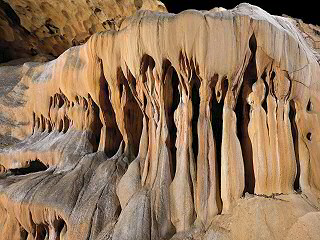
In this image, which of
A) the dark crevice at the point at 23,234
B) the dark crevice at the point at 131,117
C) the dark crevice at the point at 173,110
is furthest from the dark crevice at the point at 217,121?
the dark crevice at the point at 23,234

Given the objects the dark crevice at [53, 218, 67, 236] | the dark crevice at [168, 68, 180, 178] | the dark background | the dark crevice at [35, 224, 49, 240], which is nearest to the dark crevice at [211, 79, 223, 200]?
the dark crevice at [168, 68, 180, 178]

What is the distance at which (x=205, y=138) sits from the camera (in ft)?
10.7

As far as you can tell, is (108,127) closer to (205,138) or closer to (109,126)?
(109,126)

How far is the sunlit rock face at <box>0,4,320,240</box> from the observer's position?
3109mm

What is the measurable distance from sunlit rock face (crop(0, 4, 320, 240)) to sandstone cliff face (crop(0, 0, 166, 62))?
4.01 metres

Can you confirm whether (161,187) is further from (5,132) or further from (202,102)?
(5,132)

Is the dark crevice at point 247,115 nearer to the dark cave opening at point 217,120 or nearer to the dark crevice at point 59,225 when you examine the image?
the dark cave opening at point 217,120

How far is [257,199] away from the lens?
300 cm

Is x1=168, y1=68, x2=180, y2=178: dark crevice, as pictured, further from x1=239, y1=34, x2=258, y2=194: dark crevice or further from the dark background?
the dark background

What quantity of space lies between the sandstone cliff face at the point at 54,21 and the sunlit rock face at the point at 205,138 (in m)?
4.01

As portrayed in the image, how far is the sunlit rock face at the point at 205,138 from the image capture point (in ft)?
10.2

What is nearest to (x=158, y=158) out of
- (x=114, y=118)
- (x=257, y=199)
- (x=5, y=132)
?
(x=257, y=199)

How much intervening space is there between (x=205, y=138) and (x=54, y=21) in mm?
6516

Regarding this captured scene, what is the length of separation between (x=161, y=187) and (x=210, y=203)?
48 cm
